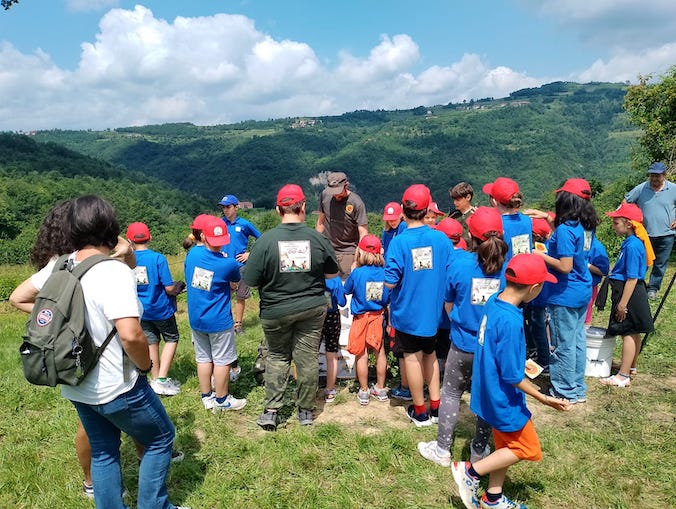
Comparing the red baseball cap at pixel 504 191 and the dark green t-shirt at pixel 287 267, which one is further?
the red baseball cap at pixel 504 191

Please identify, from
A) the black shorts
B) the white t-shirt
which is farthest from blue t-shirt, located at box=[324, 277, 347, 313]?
the white t-shirt

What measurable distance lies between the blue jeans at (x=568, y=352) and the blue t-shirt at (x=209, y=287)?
9.88 feet

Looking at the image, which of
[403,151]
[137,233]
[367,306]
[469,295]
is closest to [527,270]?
[469,295]

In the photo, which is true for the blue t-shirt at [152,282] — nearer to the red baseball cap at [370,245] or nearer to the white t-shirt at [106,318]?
the red baseball cap at [370,245]

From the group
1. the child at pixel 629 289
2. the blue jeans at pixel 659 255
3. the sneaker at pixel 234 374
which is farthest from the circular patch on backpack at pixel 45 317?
the blue jeans at pixel 659 255

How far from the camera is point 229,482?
3.20 metres

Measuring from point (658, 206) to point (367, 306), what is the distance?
5.12 meters

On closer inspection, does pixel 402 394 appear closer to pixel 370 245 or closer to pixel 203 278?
pixel 370 245

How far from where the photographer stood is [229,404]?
13.9 ft

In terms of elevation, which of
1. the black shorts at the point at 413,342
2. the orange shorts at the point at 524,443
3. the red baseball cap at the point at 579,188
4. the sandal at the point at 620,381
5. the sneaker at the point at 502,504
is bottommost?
the sandal at the point at 620,381

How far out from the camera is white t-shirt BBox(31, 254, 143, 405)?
215 centimetres

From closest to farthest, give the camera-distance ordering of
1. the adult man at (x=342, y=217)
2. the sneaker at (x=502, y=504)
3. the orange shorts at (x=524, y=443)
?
the orange shorts at (x=524, y=443)
the sneaker at (x=502, y=504)
the adult man at (x=342, y=217)

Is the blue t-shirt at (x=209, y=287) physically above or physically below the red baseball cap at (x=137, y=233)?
below

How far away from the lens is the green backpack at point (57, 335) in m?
2.04
